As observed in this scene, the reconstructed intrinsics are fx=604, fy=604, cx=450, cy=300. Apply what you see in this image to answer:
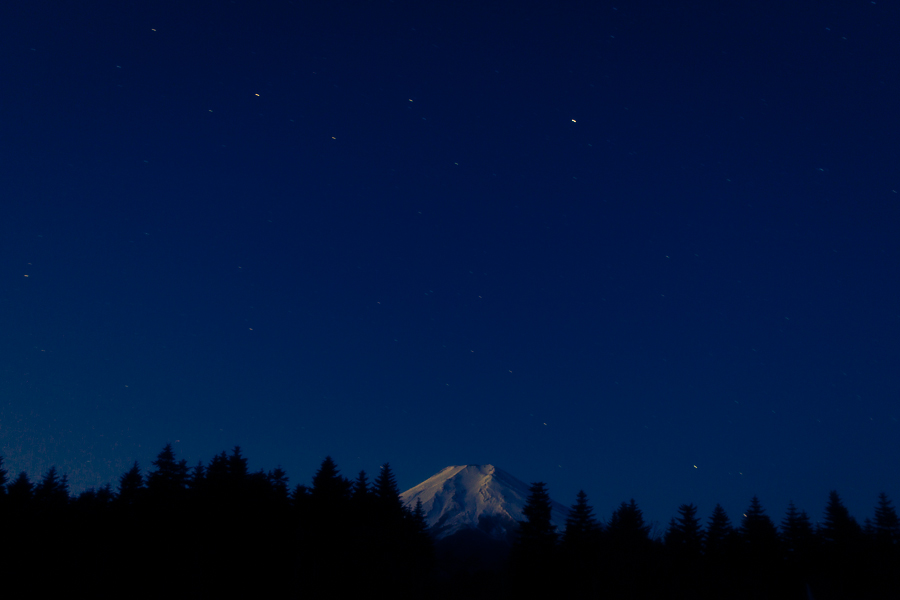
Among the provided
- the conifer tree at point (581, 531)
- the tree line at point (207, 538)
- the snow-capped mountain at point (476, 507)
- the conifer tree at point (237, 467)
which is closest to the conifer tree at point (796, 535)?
the conifer tree at point (581, 531)

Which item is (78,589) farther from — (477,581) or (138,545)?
(477,581)

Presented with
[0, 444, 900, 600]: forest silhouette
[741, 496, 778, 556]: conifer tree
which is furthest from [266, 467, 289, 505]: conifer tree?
[741, 496, 778, 556]: conifer tree

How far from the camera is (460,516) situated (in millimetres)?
170000

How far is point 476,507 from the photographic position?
176625 mm

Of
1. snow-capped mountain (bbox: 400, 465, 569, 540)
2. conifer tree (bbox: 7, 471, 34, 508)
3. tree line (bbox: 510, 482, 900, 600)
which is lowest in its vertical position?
tree line (bbox: 510, 482, 900, 600)

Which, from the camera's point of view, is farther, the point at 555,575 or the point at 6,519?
the point at 555,575

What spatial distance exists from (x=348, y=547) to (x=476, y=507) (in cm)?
14584

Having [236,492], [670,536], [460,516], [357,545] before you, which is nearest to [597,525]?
[670,536]

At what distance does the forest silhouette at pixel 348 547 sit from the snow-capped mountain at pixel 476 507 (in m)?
104

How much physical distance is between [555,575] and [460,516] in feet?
439

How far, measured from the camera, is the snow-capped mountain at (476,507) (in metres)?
156

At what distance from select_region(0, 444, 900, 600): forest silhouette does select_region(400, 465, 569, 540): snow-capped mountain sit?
104 meters

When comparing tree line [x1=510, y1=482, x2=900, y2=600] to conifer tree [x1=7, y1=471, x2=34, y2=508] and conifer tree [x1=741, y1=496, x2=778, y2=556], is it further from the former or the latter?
conifer tree [x1=7, y1=471, x2=34, y2=508]

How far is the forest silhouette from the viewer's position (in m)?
34.1
